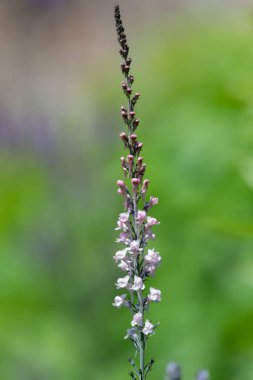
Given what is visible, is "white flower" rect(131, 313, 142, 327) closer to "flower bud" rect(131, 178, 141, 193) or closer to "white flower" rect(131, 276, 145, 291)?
"white flower" rect(131, 276, 145, 291)

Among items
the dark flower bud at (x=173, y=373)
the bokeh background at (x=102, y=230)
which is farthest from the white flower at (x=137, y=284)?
the bokeh background at (x=102, y=230)

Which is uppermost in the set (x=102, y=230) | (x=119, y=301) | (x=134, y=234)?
(x=102, y=230)

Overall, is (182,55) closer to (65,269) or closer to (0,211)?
(0,211)

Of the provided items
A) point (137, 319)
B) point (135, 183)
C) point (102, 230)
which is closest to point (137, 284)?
point (137, 319)

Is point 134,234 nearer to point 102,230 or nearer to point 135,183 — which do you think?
point 135,183

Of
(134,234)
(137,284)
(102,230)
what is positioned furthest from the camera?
(102,230)

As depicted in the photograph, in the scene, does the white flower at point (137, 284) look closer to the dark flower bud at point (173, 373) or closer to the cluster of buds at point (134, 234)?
the cluster of buds at point (134, 234)

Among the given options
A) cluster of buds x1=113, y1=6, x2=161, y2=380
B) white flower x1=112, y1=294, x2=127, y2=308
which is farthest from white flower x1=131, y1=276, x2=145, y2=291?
white flower x1=112, y1=294, x2=127, y2=308

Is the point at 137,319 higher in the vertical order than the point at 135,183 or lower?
lower

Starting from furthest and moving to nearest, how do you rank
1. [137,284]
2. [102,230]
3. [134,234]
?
[102,230] → [134,234] → [137,284]

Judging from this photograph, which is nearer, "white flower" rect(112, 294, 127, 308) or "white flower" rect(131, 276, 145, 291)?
"white flower" rect(131, 276, 145, 291)

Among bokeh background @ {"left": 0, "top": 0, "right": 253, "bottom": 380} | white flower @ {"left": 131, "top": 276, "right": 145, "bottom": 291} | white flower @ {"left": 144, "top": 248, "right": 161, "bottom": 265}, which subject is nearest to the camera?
white flower @ {"left": 131, "top": 276, "right": 145, "bottom": 291}
